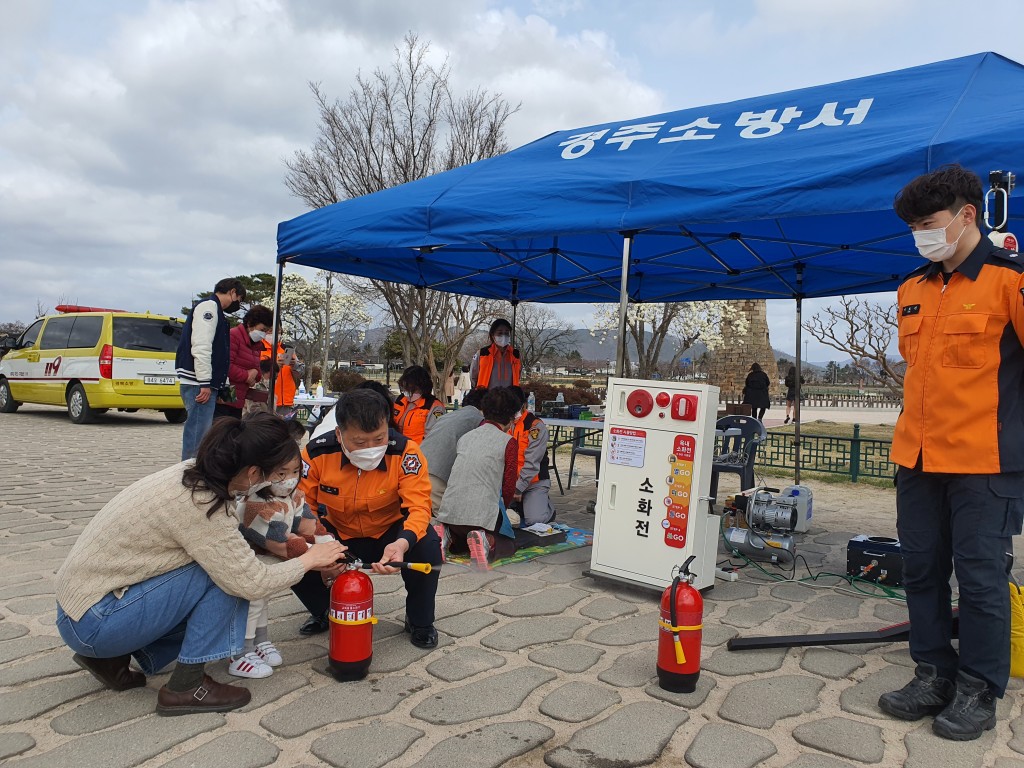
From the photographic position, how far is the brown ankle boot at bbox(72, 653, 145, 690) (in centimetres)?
265

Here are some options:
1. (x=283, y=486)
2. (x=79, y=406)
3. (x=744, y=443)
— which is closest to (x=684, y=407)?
(x=283, y=486)

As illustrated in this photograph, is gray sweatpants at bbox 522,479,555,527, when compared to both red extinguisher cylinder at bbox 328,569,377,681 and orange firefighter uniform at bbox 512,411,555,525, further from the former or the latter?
red extinguisher cylinder at bbox 328,569,377,681

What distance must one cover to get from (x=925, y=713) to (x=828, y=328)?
1138 centimetres

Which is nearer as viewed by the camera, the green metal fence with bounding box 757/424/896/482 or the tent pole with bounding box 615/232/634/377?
the tent pole with bounding box 615/232/634/377

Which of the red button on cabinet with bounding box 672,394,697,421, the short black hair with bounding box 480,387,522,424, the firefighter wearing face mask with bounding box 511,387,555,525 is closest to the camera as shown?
the red button on cabinet with bounding box 672,394,697,421

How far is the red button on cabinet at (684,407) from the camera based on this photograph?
158 inches

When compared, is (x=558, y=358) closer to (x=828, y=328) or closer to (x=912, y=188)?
(x=828, y=328)

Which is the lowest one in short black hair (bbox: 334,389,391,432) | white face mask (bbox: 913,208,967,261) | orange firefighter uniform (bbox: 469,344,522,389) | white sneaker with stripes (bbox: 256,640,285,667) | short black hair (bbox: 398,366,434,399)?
white sneaker with stripes (bbox: 256,640,285,667)

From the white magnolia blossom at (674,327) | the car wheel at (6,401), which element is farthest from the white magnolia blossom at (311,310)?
the car wheel at (6,401)

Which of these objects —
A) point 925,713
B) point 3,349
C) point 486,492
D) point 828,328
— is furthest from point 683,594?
point 3,349

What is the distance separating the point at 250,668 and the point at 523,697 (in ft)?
3.54

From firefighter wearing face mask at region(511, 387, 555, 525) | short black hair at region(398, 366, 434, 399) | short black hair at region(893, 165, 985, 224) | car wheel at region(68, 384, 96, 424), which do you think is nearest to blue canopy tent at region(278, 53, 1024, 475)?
short black hair at region(893, 165, 985, 224)

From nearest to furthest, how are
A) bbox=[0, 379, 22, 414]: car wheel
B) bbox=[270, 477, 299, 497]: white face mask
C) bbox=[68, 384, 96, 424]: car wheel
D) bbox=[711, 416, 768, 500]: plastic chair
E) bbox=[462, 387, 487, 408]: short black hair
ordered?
bbox=[270, 477, 299, 497]: white face mask
bbox=[462, 387, 487, 408]: short black hair
bbox=[711, 416, 768, 500]: plastic chair
bbox=[68, 384, 96, 424]: car wheel
bbox=[0, 379, 22, 414]: car wheel

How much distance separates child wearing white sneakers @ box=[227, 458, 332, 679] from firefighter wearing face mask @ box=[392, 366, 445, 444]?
9.84 ft
